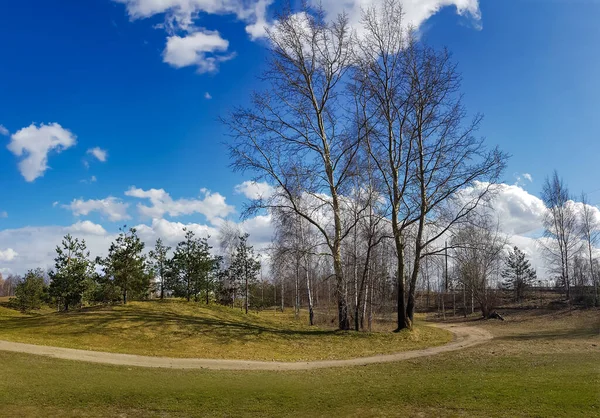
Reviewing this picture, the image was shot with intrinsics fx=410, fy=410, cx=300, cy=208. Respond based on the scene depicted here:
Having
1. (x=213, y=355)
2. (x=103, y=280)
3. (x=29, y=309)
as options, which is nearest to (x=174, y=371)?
(x=213, y=355)

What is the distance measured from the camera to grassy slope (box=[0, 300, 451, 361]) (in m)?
16.6

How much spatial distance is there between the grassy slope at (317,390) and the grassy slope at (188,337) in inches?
149

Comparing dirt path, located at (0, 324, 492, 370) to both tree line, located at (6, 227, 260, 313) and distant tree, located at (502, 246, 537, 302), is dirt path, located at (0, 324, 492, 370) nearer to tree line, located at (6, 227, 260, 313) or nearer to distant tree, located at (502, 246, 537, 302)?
→ tree line, located at (6, 227, 260, 313)

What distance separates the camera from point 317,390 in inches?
401

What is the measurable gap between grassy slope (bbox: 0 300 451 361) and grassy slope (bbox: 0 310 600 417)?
149 inches

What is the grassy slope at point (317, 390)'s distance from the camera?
7895 millimetres

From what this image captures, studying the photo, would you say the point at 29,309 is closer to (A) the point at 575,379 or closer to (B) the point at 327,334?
(B) the point at 327,334

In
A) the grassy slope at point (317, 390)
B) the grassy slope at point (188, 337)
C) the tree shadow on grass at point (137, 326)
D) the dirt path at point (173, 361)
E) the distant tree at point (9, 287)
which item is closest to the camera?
the grassy slope at point (317, 390)

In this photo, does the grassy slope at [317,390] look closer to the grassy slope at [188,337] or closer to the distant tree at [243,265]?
the grassy slope at [188,337]

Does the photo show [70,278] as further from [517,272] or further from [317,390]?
[517,272]

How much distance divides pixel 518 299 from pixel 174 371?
163ft

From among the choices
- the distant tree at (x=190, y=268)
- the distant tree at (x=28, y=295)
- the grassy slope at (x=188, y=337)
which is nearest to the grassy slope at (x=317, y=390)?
the grassy slope at (x=188, y=337)

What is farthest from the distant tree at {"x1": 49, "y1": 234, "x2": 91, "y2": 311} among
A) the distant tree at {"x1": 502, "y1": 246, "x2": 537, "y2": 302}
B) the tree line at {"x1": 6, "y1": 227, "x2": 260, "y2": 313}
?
the distant tree at {"x1": 502, "y1": 246, "x2": 537, "y2": 302}

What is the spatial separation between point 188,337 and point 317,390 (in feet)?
32.7
